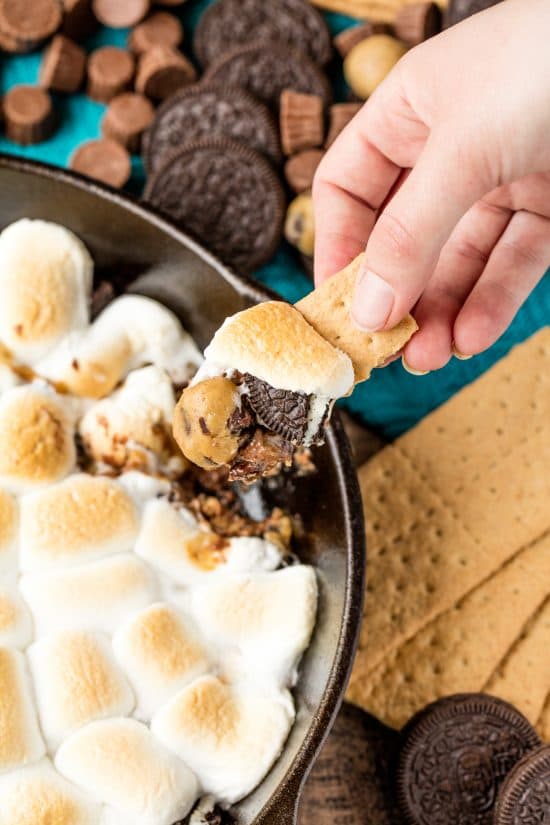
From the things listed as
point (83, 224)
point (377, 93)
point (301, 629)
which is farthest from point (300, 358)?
point (83, 224)

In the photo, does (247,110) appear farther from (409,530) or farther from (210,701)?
(210,701)

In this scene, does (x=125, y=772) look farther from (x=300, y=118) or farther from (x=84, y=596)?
(x=300, y=118)

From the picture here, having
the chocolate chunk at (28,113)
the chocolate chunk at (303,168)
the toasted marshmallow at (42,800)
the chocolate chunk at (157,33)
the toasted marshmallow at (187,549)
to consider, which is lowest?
the toasted marshmallow at (42,800)

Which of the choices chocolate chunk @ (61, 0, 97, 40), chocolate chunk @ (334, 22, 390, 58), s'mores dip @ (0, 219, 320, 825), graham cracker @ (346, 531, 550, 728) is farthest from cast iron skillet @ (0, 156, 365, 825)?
chocolate chunk @ (334, 22, 390, 58)

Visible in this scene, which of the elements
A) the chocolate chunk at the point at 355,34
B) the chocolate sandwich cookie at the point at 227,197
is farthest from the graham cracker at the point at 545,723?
the chocolate chunk at the point at 355,34

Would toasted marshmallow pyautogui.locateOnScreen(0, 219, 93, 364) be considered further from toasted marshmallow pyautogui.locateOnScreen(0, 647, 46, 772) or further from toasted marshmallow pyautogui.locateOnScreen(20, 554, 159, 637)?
toasted marshmallow pyautogui.locateOnScreen(0, 647, 46, 772)

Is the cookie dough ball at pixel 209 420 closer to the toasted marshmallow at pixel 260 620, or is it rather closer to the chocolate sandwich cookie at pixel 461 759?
the toasted marshmallow at pixel 260 620
